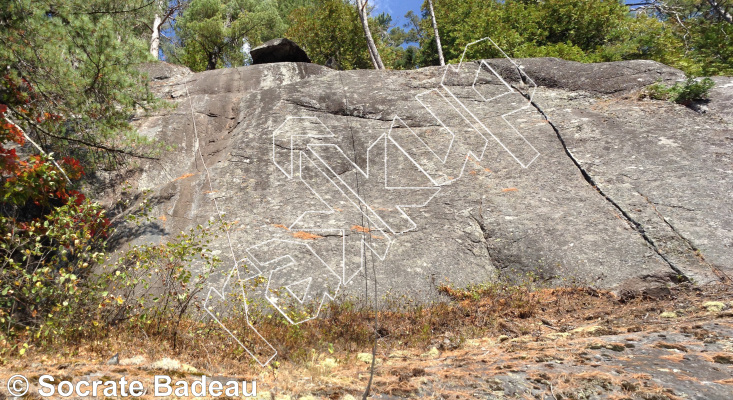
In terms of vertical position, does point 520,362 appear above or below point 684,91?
below

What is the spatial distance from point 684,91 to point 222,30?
2317 cm

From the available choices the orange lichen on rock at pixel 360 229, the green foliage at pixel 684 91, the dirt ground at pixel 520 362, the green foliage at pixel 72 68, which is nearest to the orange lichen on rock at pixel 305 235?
the orange lichen on rock at pixel 360 229

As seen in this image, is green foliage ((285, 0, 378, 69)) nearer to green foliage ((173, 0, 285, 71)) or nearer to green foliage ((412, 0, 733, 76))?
green foliage ((173, 0, 285, 71))

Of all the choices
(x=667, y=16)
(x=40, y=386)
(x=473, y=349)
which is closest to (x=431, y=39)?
(x=667, y=16)

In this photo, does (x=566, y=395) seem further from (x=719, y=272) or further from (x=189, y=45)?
(x=189, y=45)

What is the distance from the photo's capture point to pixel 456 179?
278 inches

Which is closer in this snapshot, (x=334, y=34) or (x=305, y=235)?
(x=305, y=235)

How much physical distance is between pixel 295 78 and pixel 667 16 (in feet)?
60.5

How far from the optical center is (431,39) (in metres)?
23.2

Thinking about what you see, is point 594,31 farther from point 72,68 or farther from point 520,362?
point 72,68

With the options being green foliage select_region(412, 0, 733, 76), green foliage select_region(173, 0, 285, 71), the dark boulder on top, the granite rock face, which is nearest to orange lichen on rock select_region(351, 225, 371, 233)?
the granite rock face

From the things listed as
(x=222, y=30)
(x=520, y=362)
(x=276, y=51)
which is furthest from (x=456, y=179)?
(x=222, y=30)

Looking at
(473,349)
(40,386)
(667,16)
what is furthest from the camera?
(667,16)

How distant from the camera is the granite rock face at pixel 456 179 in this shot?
18.3 feet
